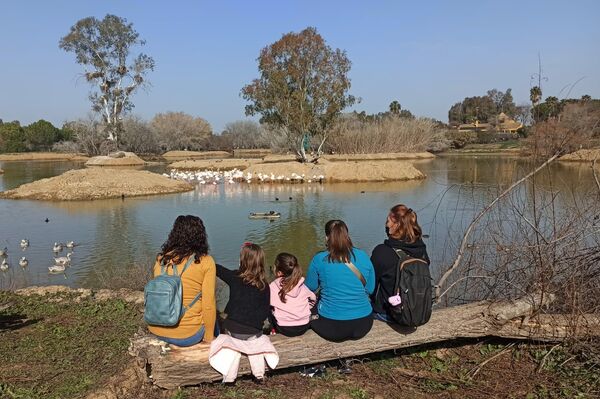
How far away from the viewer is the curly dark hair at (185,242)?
3947mm

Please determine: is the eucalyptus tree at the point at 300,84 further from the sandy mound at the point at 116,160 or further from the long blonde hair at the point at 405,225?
the long blonde hair at the point at 405,225

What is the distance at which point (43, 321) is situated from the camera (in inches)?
233

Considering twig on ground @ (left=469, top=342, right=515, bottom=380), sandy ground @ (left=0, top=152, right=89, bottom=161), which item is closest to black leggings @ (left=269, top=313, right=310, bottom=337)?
twig on ground @ (left=469, top=342, right=515, bottom=380)

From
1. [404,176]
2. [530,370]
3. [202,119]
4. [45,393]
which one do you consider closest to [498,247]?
[530,370]

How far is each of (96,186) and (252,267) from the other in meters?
19.7

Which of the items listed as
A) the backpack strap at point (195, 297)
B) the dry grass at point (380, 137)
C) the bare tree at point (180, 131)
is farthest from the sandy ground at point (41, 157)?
the backpack strap at point (195, 297)

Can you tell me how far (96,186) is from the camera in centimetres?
2169

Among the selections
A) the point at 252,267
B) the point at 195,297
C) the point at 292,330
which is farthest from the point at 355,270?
the point at 195,297

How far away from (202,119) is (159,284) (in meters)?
87.1

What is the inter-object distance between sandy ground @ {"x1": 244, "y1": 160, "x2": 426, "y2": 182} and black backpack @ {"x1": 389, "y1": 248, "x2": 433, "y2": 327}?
22.9m

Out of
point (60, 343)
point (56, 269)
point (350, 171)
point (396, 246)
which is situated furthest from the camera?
point (350, 171)

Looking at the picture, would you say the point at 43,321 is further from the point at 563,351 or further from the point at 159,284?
the point at 563,351

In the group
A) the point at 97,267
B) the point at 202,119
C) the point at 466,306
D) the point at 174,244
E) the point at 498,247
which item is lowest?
the point at 97,267

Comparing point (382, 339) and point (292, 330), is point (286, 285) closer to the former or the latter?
point (292, 330)
